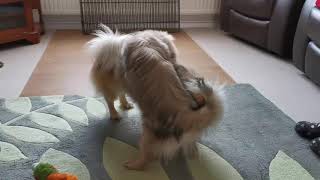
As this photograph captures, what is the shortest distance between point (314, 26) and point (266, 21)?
669 millimetres

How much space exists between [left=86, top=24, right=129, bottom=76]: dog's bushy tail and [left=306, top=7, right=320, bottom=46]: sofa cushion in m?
1.23

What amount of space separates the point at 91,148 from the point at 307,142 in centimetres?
98

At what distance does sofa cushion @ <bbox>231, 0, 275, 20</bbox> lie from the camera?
277 cm

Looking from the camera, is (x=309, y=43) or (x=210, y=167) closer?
(x=210, y=167)

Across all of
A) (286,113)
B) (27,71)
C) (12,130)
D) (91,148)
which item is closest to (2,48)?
(27,71)

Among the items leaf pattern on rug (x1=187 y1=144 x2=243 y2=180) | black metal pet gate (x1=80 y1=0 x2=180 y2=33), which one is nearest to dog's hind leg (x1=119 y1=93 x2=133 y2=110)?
leaf pattern on rug (x1=187 y1=144 x2=243 y2=180)

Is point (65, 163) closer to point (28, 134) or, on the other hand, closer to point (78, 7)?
point (28, 134)

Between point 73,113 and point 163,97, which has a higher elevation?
point 163,97

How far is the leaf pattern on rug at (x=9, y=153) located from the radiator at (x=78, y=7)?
2.14 m

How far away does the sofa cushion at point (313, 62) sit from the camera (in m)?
2.16

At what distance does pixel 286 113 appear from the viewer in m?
1.91

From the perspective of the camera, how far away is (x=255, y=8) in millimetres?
2885

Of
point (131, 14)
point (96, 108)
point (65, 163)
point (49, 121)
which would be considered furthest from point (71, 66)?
point (65, 163)

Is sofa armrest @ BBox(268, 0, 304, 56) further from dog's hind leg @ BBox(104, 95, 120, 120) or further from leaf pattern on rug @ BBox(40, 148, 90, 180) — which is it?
leaf pattern on rug @ BBox(40, 148, 90, 180)
